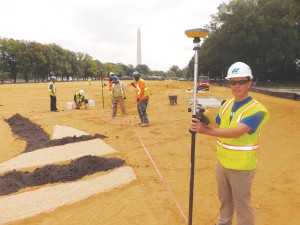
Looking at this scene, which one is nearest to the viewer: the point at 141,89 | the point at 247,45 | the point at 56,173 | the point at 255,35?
the point at 56,173

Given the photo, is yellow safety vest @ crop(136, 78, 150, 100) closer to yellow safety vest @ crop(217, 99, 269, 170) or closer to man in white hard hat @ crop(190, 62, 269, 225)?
man in white hard hat @ crop(190, 62, 269, 225)

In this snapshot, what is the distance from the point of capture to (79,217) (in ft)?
14.5

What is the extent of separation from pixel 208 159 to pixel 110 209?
325 cm

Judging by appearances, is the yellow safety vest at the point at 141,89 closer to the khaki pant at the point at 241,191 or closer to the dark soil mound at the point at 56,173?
the dark soil mound at the point at 56,173

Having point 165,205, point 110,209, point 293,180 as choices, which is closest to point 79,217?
point 110,209

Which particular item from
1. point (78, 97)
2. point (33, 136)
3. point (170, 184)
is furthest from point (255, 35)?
point (170, 184)

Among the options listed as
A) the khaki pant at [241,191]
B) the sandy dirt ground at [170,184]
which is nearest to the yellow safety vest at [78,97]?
the sandy dirt ground at [170,184]

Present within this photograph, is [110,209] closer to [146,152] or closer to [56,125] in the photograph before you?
[146,152]

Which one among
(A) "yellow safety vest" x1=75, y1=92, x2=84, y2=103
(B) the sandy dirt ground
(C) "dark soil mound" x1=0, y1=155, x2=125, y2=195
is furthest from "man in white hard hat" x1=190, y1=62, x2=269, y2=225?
(A) "yellow safety vest" x1=75, y1=92, x2=84, y2=103

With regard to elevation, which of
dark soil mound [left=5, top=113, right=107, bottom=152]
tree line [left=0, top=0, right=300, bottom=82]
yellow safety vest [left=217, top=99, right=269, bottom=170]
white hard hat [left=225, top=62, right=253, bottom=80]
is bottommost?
dark soil mound [left=5, top=113, right=107, bottom=152]

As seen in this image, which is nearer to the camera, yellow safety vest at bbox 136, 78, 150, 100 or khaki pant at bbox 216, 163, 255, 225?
khaki pant at bbox 216, 163, 255, 225

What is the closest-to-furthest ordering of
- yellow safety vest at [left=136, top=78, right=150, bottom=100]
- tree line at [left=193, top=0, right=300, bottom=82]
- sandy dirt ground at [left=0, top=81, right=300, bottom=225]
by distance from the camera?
sandy dirt ground at [left=0, top=81, right=300, bottom=225]
yellow safety vest at [left=136, top=78, right=150, bottom=100]
tree line at [left=193, top=0, right=300, bottom=82]

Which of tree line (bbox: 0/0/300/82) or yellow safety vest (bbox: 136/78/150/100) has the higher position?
tree line (bbox: 0/0/300/82)

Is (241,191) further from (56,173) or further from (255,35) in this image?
(255,35)
